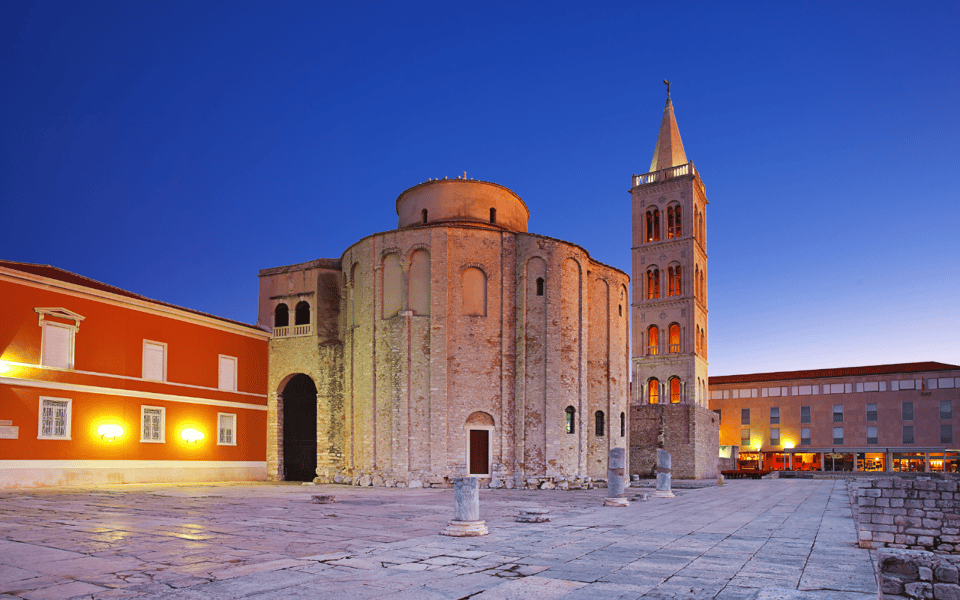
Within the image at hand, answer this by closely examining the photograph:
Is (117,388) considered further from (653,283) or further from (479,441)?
(653,283)

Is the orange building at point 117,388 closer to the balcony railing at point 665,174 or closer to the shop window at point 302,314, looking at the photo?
the shop window at point 302,314

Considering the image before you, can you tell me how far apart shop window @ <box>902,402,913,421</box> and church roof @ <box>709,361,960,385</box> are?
2.93m

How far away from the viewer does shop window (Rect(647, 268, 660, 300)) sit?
5117 cm

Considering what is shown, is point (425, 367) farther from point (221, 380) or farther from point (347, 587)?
point (347, 587)

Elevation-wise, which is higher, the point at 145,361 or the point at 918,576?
the point at 145,361

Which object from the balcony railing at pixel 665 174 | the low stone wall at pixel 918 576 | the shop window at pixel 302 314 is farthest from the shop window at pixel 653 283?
the low stone wall at pixel 918 576

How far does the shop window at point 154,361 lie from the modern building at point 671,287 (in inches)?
1167

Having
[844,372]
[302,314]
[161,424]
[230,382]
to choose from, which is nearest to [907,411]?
[844,372]

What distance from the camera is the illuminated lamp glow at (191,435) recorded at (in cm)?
2742

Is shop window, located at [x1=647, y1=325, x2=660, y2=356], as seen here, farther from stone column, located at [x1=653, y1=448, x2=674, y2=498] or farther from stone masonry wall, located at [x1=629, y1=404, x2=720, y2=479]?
stone column, located at [x1=653, y1=448, x2=674, y2=498]

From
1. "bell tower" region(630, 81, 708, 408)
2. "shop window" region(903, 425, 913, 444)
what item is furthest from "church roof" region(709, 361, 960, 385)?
"bell tower" region(630, 81, 708, 408)

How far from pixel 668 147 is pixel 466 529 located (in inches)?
1869

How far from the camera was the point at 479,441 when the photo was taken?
27.4 meters

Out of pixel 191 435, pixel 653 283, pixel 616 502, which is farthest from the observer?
pixel 653 283
